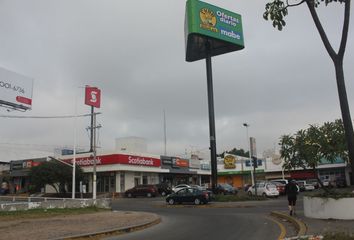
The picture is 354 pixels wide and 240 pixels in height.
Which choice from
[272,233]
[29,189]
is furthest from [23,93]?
[272,233]

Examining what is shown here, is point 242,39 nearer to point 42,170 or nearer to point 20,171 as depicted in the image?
point 42,170

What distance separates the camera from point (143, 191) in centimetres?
5206

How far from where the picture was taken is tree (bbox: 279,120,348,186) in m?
18.1

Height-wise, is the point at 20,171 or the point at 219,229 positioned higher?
the point at 20,171

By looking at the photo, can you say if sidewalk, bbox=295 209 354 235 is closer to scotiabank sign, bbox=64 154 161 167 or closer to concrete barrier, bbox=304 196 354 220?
concrete barrier, bbox=304 196 354 220

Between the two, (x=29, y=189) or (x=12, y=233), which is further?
(x=29, y=189)

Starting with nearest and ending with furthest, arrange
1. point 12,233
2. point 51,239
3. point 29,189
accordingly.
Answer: point 51,239 → point 12,233 → point 29,189

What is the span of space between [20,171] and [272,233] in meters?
60.0

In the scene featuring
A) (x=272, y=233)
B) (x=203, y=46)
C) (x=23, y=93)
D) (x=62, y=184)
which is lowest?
(x=272, y=233)

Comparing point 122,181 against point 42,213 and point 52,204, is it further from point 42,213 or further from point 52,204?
point 42,213

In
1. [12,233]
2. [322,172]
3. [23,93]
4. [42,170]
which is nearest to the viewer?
[12,233]

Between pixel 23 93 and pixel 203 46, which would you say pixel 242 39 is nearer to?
pixel 203 46

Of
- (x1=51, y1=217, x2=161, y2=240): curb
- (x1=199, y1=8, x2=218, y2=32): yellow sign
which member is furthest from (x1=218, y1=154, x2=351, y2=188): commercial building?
(x1=51, y1=217, x2=161, y2=240): curb

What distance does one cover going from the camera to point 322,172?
228 feet
